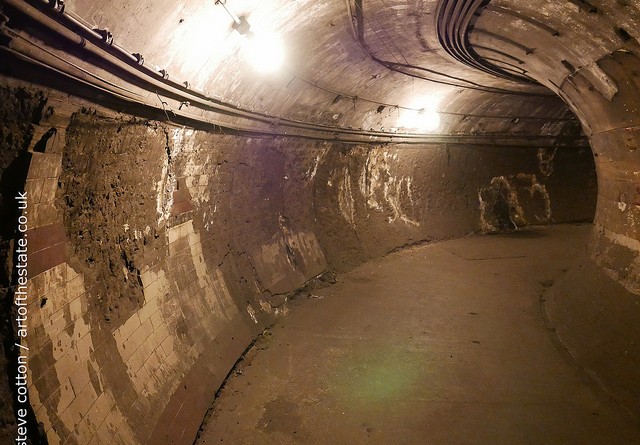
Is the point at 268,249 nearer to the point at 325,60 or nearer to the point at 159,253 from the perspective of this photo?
the point at 159,253

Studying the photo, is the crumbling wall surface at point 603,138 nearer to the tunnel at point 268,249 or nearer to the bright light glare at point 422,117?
the tunnel at point 268,249

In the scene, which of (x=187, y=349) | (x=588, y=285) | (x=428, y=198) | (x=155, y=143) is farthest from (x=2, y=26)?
(x=428, y=198)

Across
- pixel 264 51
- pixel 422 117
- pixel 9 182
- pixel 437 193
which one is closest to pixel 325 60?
pixel 264 51

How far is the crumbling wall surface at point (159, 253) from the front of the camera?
272 cm

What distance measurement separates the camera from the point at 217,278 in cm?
540

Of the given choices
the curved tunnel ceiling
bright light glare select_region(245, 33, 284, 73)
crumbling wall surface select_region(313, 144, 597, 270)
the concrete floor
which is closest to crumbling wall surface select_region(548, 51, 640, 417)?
the concrete floor

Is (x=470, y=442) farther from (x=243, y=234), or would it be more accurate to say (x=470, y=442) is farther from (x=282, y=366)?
(x=243, y=234)

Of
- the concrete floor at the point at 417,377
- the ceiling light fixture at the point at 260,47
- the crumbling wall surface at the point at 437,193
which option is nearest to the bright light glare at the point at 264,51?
the ceiling light fixture at the point at 260,47

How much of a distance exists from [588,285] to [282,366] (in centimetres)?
393

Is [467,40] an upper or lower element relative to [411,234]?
upper

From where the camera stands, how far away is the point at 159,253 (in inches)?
168

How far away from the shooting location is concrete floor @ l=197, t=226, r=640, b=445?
3725 mm

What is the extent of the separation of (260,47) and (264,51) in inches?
3.5

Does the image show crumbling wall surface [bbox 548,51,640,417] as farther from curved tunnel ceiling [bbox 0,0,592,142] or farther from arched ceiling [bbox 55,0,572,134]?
arched ceiling [bbox 55,0,572,134]
